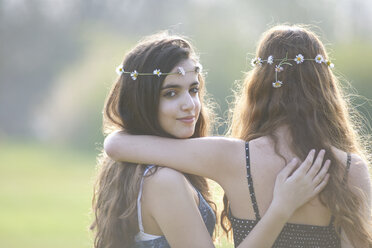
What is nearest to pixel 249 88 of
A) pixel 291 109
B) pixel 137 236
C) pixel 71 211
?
pixel 291 109

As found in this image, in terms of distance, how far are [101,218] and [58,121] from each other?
74.5 ft

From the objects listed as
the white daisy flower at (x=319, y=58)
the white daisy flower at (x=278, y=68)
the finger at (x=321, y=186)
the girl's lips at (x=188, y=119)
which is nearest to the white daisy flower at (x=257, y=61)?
the white daisy flower at (x=278, y=68)

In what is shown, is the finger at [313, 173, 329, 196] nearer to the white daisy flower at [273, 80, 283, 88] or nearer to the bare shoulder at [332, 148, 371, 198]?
the bare shoulder at [332, 148, 371, 198]

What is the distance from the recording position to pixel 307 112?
2.52 m

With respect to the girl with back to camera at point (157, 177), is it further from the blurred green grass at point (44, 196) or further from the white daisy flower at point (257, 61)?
the blurred green grass at point (44, 196)

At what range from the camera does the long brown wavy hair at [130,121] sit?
2611 mm

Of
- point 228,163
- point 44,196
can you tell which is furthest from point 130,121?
point 44,196

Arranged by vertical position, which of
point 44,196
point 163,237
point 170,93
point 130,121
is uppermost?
point 170,93

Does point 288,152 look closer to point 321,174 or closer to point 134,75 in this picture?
point 321,174

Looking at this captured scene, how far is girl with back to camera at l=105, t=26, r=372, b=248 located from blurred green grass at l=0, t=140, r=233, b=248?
43 centimetres

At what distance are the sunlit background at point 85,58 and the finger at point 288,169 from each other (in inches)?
622

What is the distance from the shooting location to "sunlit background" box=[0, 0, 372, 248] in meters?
21.8

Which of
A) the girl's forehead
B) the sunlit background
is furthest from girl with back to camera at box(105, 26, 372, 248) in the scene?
the sunlit background

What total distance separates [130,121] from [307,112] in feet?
2.82
